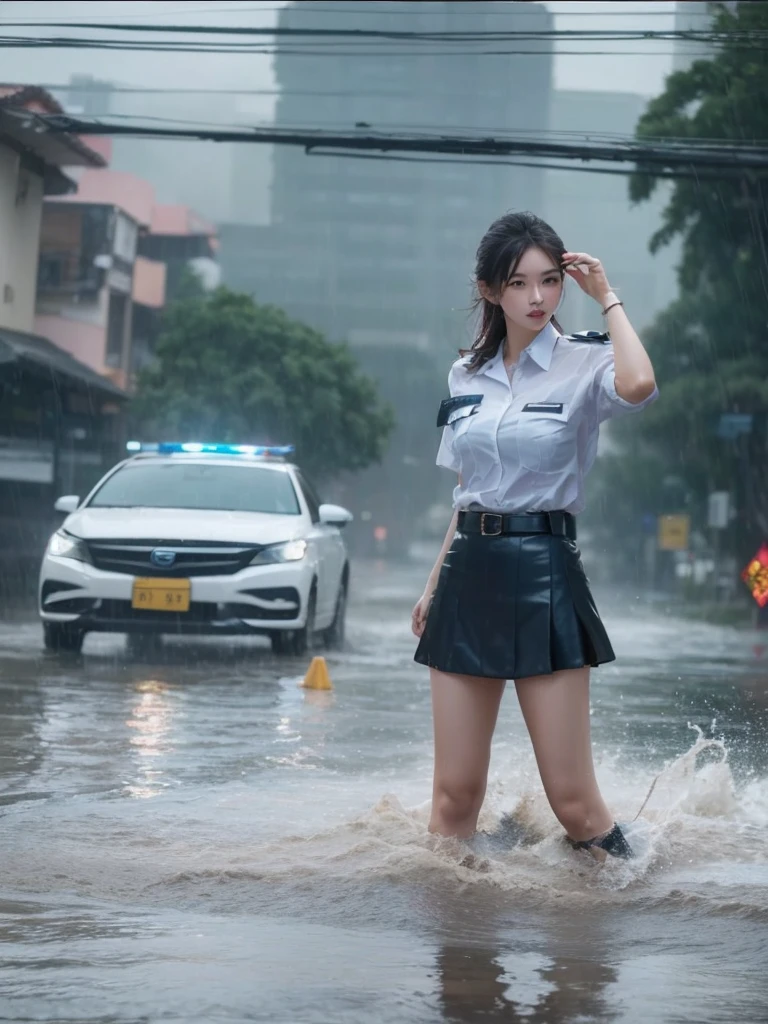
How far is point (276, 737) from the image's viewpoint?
8531 mm

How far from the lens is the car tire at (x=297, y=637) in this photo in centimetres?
1303

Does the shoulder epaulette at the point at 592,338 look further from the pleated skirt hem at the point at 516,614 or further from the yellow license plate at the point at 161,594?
the yellow license plate at the point at 161,594

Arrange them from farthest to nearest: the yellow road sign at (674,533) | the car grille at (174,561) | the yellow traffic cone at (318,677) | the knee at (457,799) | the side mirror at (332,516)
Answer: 1. the yellow road sign at (674,533)
2. the side mirror at (332,516)
3. the car grille at (174,561)
4. the yellow traffic cone at (318,677)
5. the knee at (457,799)

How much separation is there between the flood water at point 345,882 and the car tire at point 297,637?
368cm

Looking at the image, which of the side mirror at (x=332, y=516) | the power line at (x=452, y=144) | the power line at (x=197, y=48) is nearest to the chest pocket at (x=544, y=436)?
the side mirror at (x=332, y=516)

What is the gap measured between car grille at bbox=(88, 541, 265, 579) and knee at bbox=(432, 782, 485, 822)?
7.44m

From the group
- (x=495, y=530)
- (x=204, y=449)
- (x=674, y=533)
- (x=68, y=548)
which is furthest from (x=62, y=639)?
(x=674, y=533)

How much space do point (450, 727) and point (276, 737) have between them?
12.0 ft

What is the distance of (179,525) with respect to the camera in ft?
41.5

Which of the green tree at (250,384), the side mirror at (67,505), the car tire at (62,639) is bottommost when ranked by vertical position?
the car tire at (62,639)

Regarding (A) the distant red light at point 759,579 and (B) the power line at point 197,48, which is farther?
(A) the distant red light at point 759,579

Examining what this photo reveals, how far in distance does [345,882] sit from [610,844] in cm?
71

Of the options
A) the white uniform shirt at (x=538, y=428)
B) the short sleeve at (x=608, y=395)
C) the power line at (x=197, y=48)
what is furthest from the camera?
the power line at (x=197, y=48)

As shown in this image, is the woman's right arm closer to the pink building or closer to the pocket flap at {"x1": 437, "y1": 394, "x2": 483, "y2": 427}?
the pocket flap at {"x1": 437, "y1": 394, "x2": 483, "y2": 427}
